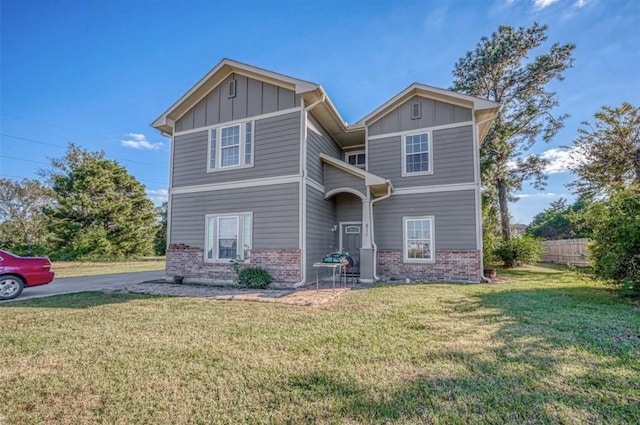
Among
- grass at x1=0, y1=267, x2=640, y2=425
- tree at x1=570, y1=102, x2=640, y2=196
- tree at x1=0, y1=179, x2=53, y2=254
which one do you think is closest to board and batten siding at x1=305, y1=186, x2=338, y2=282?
grass at x1=0, y1=267, x2=640, y2=425

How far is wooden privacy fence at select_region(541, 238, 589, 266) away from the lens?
1527 cm

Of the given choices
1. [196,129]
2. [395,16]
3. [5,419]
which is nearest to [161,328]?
[5,419]

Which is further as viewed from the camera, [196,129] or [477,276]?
[196,129]

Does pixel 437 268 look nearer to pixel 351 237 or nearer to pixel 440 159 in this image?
pixel 351 237

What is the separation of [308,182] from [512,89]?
1451cm

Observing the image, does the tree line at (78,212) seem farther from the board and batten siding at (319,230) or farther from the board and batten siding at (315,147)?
the board and batten siding at (315,147)

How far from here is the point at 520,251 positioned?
47.5ft

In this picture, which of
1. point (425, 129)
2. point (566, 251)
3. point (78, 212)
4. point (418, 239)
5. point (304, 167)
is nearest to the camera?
point (304, 167)

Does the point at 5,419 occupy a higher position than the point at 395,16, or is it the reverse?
the point at 395,16

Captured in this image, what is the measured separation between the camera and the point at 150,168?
3219cm

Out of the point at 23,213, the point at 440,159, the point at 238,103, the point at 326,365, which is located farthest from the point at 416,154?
the point at 23,213

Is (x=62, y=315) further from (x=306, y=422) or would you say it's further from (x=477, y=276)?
(x=477, y=276)

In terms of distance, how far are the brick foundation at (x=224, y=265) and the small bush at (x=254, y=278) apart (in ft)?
0.50

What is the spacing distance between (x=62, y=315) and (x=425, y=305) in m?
7.26
